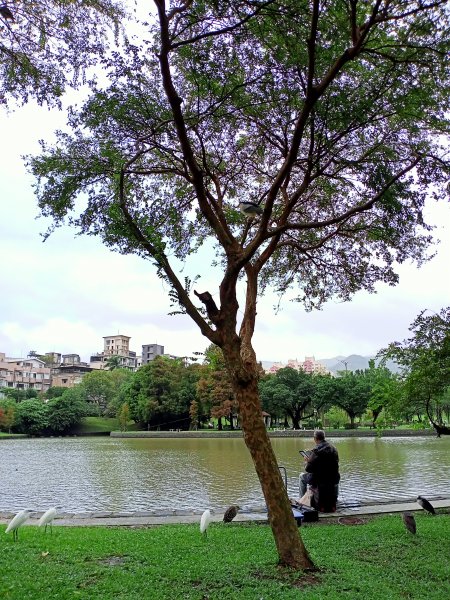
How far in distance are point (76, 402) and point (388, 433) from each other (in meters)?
29.7

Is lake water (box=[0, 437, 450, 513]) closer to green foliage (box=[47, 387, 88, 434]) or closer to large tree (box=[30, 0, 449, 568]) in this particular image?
large tree (box=[30, 0, 449, 568])

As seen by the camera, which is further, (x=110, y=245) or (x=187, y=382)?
(x=187, y=382)

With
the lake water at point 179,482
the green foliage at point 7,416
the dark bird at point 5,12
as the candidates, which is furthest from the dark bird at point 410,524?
the green foliage at point 7,416

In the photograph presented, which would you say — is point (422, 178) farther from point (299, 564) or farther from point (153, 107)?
point (299, 564)

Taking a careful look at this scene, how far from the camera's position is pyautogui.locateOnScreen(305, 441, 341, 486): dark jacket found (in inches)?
287

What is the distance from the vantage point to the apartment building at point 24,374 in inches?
2891

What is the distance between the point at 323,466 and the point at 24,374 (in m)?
77.3

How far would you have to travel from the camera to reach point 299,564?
4414 mm

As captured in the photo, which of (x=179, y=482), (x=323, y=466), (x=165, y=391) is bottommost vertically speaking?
(x=179, y=482)

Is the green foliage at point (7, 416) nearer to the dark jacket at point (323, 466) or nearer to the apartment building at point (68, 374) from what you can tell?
the apartment building at point (68, 374)

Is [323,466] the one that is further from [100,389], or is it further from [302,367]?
[100,389]

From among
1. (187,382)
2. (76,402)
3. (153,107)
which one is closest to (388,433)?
(187,382)

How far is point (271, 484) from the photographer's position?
15.1 feet

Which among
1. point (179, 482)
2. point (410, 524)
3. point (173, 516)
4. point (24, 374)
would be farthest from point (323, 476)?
point (24, 374)
